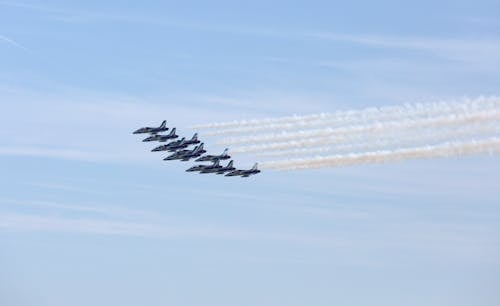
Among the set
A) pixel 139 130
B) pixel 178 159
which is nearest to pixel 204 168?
pixel 178 159

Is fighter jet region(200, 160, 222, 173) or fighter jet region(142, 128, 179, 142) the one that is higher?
fighter jet region(142, 128, 179, 142)

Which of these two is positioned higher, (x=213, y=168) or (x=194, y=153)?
(x=194, y=153)

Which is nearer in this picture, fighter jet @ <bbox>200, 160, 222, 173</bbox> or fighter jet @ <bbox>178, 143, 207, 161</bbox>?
fighter jet @ <bbox>200, 160, 222, 173</bbox>

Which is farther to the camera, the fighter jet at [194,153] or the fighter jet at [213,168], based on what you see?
the fighter jet at [194,153]

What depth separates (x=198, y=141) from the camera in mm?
153875

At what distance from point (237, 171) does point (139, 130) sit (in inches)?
821

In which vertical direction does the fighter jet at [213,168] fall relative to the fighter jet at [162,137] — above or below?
below

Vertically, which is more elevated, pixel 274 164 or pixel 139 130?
pixel 139 130

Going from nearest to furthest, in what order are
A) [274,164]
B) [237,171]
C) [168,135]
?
[274,164] → [237,171] → [168,135]

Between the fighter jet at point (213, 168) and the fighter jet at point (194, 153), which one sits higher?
the fighter jet at point (194, 153)

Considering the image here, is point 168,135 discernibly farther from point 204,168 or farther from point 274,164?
point 274,164

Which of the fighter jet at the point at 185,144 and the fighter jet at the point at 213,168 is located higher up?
the fighter jet at the point at 185,144

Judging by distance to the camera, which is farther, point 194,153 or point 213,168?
point 194,153

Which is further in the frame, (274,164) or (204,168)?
(204,168)
